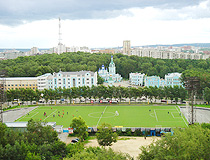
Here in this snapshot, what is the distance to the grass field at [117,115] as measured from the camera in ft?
88.7

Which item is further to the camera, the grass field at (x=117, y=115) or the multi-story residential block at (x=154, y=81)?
the multi-story residential block at (x=154, y=81)

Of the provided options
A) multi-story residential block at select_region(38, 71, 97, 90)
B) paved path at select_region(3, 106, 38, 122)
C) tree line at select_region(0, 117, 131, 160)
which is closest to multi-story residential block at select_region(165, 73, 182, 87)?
multi-story residential block at select_region(38, 71, 97, 90)

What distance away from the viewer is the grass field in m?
27.0

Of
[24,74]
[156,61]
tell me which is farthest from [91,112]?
[156,61]

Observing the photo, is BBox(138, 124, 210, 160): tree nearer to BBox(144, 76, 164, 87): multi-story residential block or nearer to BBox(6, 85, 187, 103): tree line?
BBox(6, 85, 187, 103): tree line

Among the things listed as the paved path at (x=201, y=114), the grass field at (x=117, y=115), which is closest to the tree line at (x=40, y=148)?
the grass field at (x=117, y=115)

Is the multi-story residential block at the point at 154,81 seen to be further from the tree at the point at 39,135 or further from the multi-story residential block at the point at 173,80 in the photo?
the tree at the point at 39,135

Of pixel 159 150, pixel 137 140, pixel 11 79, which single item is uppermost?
pixel 11 79

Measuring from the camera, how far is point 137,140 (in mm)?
21781

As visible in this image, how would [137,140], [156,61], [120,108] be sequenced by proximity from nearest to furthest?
[137,140]
[120,108]
[156,61]

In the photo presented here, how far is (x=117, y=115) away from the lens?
3045 cm

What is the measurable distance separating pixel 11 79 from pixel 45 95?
37.7 ft

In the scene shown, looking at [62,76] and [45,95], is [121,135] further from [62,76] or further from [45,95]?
[62,76]

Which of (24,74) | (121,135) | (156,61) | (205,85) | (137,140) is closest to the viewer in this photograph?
(137,140)
